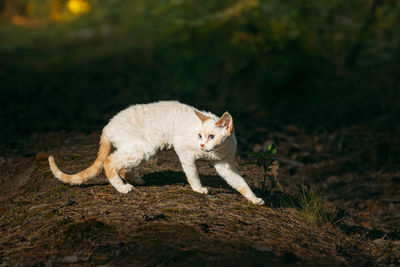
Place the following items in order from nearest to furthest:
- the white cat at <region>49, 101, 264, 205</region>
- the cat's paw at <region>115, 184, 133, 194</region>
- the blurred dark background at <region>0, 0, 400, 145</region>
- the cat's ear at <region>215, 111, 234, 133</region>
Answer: the cat's ear at <region>215, 111, 234, 133</region>
the white cat at <region>49, 101, 264, 205</region>
the cat's paw at <region>115, 184, 133, 194</region>
the blurred dark background at <region>0, 0, 400, 145</region>

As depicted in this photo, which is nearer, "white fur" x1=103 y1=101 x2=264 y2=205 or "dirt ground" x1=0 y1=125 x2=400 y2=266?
"dirt ground" x1=0 y1=125 x2=400 y2=266

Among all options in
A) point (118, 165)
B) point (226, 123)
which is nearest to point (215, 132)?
point (226, 123)

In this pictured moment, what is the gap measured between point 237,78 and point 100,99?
272 centimetres

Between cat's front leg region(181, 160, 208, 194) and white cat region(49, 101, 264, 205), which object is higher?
white cat region(49, 101, 264, 205)

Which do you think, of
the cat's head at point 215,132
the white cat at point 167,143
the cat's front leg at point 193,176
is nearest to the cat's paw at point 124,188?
the white cat at point 167,143

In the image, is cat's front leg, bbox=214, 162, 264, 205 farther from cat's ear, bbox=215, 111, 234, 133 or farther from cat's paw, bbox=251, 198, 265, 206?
cat's ear, bbox=215, 111, 234, 133

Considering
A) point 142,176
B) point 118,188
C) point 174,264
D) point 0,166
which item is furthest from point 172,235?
point 0,166

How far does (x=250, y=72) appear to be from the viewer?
8.38 meters

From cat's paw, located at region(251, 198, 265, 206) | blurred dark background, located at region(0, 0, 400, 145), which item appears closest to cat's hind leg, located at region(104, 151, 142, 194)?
cat's paw, located at region(251, 198, 265, 206)

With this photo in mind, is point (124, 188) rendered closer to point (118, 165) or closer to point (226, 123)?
point (118, 165)

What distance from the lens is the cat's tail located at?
392 cm

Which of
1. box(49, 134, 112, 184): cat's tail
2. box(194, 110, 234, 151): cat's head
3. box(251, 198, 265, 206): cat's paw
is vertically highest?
box(194, 110, 234, 151): cat's head

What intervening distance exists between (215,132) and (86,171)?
51.2 inches

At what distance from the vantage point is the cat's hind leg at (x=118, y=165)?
3.80m
